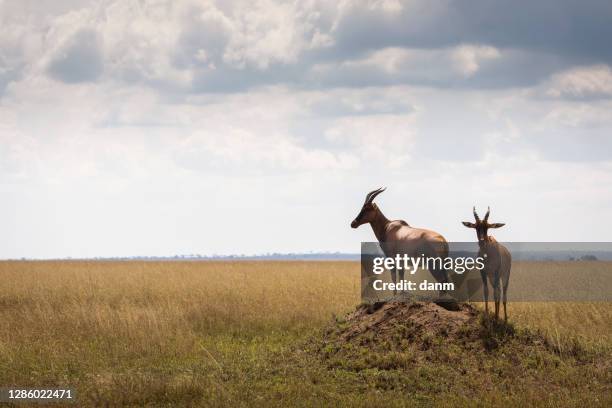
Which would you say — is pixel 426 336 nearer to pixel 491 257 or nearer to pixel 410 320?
pixel 410 320

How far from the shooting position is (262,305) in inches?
933

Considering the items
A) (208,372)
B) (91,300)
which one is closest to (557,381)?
(208,372)

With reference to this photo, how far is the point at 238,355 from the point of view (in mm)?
16453

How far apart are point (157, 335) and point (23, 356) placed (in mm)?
3365

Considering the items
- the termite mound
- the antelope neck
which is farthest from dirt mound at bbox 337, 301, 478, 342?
the antelope neck

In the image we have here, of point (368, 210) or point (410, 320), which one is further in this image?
point (368, 210)

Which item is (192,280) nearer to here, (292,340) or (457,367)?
(292,340)

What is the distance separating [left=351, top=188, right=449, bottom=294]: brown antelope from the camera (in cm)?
1559

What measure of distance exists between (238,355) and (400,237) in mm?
4574

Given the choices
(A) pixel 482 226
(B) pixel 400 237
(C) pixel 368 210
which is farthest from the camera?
(C) pixel 368 210

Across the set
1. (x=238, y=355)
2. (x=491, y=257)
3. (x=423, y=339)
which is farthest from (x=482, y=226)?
(x=238, y=355)

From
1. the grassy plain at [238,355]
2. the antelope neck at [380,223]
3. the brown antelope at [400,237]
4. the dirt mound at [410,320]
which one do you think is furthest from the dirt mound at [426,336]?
the antelope neck at [380,223]

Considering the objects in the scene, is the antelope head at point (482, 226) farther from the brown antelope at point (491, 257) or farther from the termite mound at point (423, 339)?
the termite mound at point (423, 339)

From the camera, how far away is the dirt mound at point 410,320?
49.1 feet
